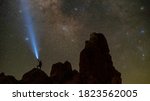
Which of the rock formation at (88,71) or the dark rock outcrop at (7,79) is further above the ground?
the rock formation at (88,71)

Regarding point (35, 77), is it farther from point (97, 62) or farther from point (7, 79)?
point (97, 62)

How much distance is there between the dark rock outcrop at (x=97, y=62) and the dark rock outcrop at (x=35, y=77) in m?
3.12

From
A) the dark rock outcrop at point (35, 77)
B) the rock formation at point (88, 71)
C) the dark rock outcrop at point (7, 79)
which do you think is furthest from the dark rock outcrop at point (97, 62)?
the dark rock outcrop at point (7, 79)

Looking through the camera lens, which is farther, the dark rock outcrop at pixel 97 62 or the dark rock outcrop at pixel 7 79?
the dark rock outcrop at pixel 97 62

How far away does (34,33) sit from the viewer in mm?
20641

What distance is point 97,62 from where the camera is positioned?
2759 cm

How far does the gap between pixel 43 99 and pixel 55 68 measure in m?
14.3

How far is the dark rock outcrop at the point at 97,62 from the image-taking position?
25.5 m

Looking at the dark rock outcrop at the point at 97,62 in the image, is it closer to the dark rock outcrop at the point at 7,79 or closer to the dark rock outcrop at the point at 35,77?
the dark rock outcrop at the point at 35,77

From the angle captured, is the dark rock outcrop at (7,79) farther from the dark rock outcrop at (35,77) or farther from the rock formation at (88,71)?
the dark rock outcrop at (35,77)

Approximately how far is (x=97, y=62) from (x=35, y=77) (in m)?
5.79

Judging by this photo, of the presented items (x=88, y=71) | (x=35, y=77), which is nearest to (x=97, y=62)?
(x=88, y=71)

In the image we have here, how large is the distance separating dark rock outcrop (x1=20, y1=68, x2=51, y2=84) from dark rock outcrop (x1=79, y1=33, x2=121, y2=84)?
3.12 metres

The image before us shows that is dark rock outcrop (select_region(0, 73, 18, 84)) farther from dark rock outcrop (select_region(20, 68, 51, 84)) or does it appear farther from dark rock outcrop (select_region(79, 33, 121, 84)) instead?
dark rock outcrop (select_region(79, 33, 121, 84))
